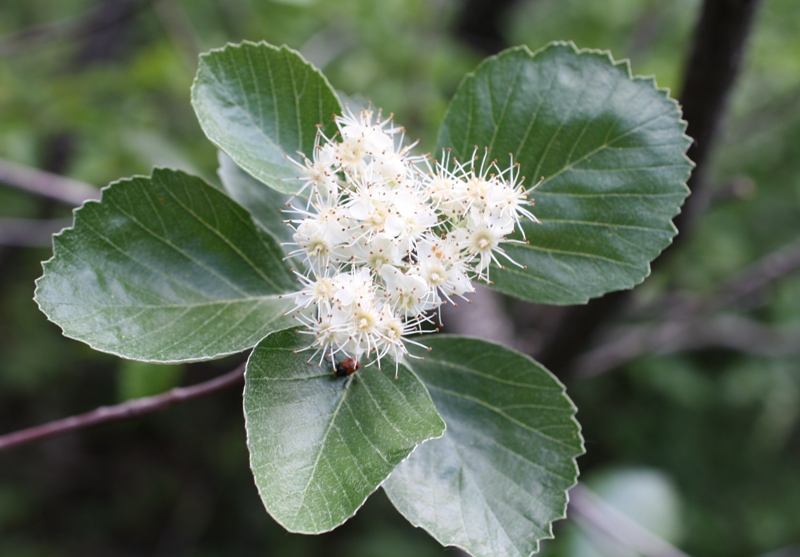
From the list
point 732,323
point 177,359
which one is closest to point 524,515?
point 177,359

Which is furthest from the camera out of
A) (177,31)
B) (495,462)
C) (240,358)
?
(177,31)

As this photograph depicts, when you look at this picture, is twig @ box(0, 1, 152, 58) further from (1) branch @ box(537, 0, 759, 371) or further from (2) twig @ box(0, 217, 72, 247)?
(1) branch @ box(537, 0, 759, 371)

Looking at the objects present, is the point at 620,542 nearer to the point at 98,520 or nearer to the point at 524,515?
the point at 524,515

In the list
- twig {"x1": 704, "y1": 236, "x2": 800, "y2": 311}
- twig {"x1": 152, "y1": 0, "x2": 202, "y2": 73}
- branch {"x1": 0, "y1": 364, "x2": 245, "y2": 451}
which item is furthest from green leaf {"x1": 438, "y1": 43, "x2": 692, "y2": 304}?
twig {"x1": 152, "y1": 0, "x2": 202, "y2": 73}

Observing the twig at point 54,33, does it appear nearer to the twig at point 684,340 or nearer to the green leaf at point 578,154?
the green leaf at point 578,154

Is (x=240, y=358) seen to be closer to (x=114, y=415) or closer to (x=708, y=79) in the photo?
(x=114, y=415)

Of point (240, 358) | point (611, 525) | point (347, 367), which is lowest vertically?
point (611, 525)

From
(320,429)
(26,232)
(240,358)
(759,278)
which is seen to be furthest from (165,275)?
(26,232)
